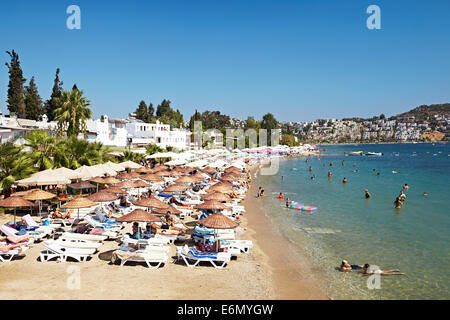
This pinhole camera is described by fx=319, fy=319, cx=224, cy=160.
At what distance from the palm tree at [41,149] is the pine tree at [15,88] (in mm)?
38501

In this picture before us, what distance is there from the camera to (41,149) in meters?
19.8

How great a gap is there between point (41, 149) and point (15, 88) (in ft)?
131

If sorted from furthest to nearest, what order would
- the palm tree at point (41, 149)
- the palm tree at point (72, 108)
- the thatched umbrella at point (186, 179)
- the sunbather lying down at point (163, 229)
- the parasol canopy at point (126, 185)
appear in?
the palm tree at point (72, 108) < the thatched umbrella at point (186, 179) < the palm tree at point (41, 149) < the parasol canopy at point (126, 185) < the sunbather lying down at point (163, 229)

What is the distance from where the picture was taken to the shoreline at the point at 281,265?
9.82 m

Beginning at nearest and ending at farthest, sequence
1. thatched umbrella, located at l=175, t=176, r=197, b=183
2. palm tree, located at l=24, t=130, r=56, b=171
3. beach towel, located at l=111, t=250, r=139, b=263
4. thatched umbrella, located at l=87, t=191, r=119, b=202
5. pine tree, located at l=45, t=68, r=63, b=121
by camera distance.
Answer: beach towel, located at l=111, t=250, r=139, b=263
thatched umbrella, located at l=87, t=191, r=119, b=202
palm tree, located at l=24, t=130, r=56, b=171
thatched umbrella, located at l=175, t=176, r=197, b=183
pine tree, located at l=45, t=68, r=63, b=121

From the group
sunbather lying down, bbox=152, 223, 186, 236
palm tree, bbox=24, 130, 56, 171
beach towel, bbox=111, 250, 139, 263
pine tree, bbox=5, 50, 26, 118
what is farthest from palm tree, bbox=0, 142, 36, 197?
pine tree, bbox=5, 50, 26, 118

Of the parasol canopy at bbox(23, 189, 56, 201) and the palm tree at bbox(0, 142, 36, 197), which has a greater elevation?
the palm tree at bbox(0, 142, 36, 197)

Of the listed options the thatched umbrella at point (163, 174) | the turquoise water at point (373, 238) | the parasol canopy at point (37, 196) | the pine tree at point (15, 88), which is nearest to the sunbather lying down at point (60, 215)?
the parasol canopy at point (37, 196)

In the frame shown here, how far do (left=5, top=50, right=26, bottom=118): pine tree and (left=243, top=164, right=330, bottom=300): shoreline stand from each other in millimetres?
49340

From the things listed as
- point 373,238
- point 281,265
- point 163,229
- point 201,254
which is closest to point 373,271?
point 281,265

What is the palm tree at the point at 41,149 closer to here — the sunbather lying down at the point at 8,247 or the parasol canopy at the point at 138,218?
the sunbather lying down at the point at 8,247

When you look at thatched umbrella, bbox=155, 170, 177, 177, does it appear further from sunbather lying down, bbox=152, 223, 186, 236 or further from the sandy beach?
the sandy beach

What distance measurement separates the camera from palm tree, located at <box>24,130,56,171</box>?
1820 cm

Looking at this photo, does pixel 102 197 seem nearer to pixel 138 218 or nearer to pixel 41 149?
pixel 138 218
